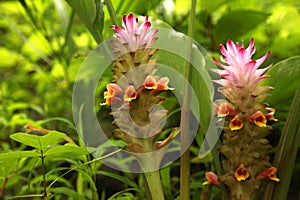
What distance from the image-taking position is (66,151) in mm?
493

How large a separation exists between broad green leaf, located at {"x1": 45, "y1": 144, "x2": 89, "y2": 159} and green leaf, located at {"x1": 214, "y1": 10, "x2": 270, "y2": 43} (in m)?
0.45

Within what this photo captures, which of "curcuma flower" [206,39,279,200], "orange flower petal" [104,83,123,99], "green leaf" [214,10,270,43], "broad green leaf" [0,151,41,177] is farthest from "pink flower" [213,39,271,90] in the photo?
"green leaf" [214,10,270,43]

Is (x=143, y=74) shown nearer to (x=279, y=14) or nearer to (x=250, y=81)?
(x=250, y=81)

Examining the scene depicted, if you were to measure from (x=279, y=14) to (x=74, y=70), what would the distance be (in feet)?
1.81

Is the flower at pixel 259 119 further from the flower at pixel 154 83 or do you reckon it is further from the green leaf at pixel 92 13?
the green leaf at pixel 92 13

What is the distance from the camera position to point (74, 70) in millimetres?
784

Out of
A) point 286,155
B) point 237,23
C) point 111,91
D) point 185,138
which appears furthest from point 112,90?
point 237,23

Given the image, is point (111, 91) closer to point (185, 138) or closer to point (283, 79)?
point (185, 138)

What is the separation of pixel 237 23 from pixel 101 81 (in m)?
0.32

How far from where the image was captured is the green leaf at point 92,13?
0.59 metres

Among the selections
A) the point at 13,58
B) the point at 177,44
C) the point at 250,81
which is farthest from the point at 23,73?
the point at 250,81

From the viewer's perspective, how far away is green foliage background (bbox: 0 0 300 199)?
23.4 inches

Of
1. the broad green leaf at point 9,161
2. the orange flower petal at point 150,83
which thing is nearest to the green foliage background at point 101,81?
the broad green leaf at point 9,161

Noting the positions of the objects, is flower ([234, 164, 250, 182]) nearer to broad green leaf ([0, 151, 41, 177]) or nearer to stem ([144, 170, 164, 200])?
stem ([144, 170, 164, 200])
